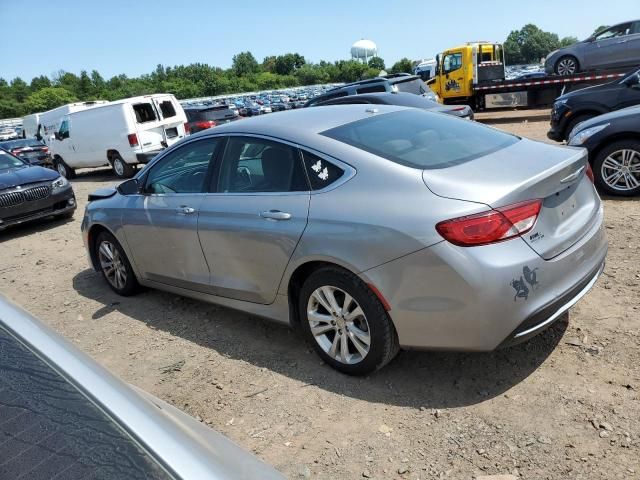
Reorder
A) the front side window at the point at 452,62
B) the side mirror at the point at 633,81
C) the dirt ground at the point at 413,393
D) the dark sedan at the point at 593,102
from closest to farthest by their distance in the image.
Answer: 1. the dirt ground at the point at 413,393
2. the side mirror at the point at 633,81
3. the dark sedan at the point at 593,102
4. the front side window at the point at 452,62

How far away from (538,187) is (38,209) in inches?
329

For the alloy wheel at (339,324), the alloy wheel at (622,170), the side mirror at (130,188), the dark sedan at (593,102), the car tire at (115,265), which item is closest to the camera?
the alloy wheel at (339,324)

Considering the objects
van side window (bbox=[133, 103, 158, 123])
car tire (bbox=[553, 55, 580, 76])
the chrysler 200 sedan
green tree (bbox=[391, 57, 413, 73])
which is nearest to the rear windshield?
the chrysler 200 sedan

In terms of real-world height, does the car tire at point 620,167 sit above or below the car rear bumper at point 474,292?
below

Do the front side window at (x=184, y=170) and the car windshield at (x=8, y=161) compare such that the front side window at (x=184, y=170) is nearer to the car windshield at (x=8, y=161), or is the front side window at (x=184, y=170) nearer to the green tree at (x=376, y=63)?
the car windshield at (x=8, y=161)

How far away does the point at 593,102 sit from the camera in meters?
8.57

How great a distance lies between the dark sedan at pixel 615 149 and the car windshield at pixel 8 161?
9120 mm

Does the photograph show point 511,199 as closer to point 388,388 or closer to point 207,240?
point 388,388

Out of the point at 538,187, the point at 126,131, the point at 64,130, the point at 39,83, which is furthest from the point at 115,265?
the point at 39,83

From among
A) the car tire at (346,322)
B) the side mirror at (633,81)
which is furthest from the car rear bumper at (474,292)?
the side mirror at (633,81)

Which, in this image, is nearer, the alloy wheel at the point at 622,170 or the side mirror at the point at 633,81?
the alloy wheel at the point at 622,170

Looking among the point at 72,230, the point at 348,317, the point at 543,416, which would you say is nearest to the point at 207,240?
the point at 348,317

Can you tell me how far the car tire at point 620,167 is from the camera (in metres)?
6.22

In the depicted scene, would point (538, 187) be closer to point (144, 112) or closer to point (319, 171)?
point (319, 171)
